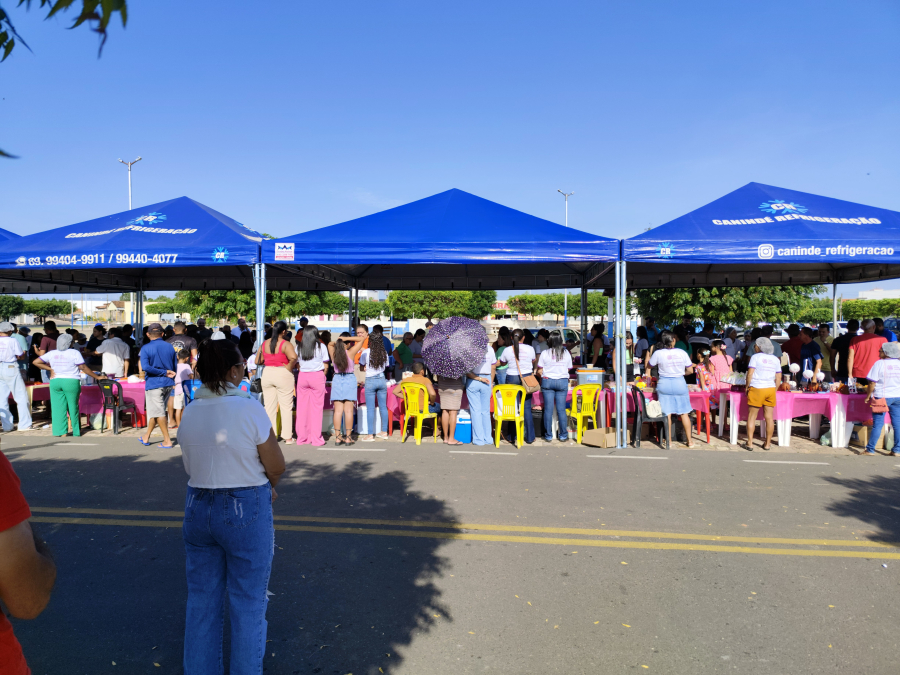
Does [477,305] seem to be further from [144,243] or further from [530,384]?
[530,384]

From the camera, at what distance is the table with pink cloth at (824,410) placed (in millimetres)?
8164

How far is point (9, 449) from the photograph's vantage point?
791cm

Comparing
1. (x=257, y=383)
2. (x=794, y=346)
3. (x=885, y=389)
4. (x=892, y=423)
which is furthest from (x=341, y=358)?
(x=794, y=346)

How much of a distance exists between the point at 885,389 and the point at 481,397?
5.48 metres

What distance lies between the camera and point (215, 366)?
8.66ft

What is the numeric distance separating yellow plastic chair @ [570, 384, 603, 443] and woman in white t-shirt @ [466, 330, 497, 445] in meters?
1.39

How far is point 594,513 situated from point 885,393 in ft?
16.7

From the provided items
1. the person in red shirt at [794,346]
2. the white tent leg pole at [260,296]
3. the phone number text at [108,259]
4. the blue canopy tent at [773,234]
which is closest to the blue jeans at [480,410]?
the blue canopy tent at [773,234]

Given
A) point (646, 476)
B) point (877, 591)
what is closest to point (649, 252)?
point (646, 476)

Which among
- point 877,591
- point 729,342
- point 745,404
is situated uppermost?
point 729,342

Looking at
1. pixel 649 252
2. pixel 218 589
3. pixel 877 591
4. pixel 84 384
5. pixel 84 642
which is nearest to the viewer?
pixel 218 589

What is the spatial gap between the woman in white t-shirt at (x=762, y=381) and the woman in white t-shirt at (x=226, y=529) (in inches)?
288

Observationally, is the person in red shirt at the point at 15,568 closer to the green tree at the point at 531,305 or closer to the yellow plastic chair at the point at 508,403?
the yellow plastic chair at the point at 508,403

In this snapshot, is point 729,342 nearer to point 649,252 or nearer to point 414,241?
point 649,252
